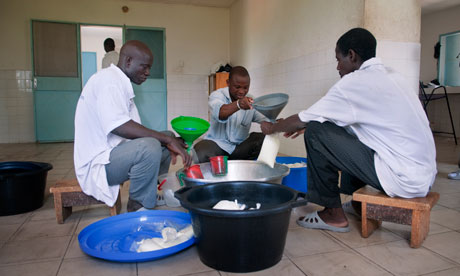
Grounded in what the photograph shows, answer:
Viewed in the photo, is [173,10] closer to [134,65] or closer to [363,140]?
[134,65]

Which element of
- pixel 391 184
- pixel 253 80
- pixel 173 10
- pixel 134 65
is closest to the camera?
pixel 391 184

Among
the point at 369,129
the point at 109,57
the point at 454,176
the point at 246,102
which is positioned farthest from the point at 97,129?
the point at 109,57

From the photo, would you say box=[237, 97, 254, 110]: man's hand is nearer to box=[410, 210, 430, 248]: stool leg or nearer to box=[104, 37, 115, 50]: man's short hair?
box=[410, 210, 430, 248]: stool leg

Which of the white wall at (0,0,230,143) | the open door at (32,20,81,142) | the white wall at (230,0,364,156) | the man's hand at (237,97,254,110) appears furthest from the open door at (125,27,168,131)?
the man's hand at (237,97,254,110)

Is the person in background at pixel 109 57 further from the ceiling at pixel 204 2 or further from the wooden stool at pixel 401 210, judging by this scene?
the wooden stool at pixel 401 210

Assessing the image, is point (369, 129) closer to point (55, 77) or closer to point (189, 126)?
point (189, 126)

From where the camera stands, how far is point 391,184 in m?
1.48

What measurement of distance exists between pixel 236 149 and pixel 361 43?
4.16 feet

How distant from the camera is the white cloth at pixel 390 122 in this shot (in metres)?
1.43

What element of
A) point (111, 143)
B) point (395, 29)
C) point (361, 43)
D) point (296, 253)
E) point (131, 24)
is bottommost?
point (296, 253)

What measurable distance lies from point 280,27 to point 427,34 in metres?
4.90

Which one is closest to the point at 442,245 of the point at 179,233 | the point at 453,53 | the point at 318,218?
the point at 318,218

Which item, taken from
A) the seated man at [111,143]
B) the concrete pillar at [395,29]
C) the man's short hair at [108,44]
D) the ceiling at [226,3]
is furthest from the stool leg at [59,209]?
the ceiling at [226,3]

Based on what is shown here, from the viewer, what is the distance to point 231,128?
2.59 meters
